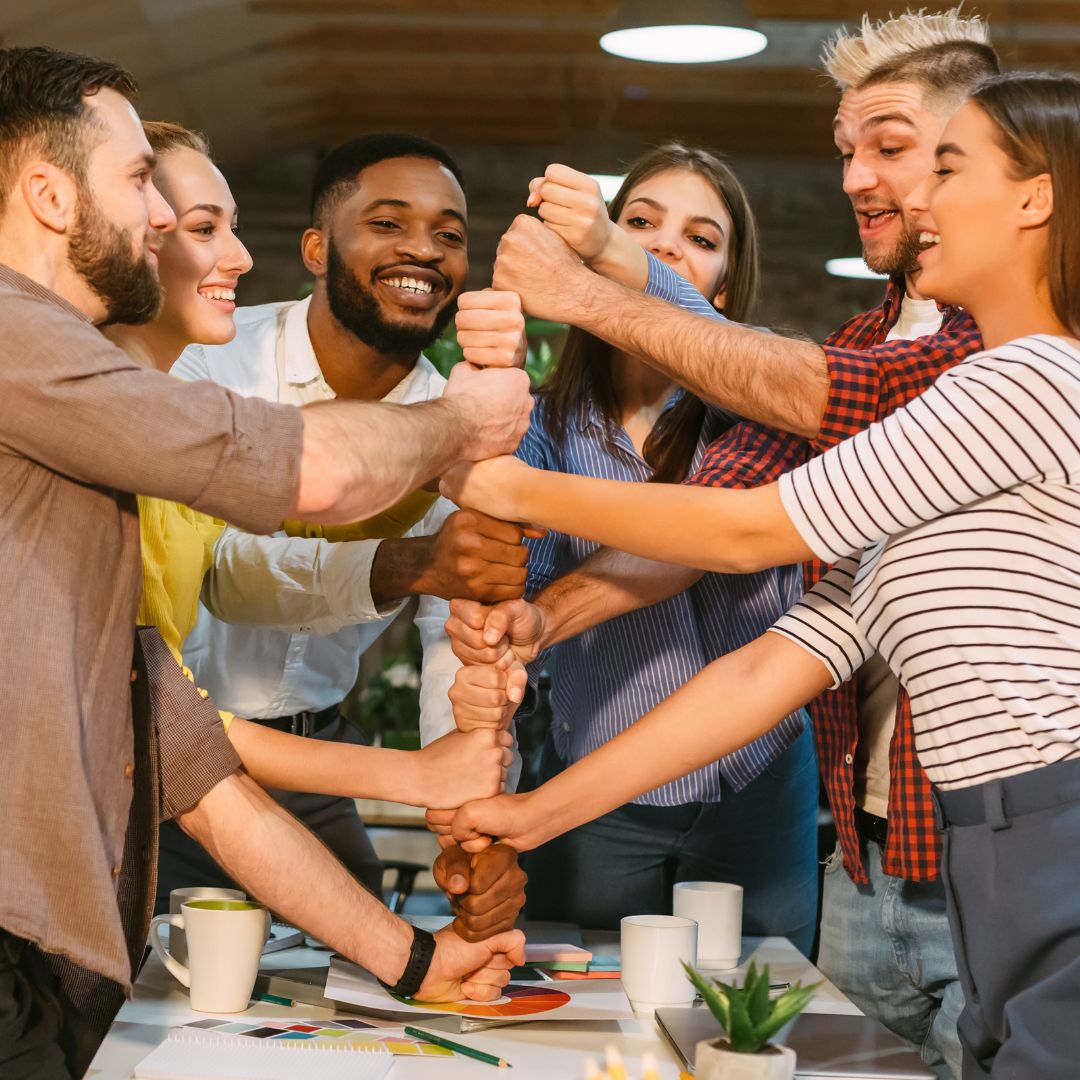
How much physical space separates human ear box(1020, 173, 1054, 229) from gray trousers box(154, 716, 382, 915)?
1491 millimetres

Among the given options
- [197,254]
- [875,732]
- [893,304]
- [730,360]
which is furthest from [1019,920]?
[197,254]

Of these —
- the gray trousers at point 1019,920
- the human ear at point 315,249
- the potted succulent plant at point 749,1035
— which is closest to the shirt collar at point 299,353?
the human ear at point 315,249

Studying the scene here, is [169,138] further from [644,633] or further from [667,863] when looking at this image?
[667,863]

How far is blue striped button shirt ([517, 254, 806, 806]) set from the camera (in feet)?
7.55

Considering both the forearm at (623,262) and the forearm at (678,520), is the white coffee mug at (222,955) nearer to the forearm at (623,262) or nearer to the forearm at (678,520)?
the forearm at (678,520)

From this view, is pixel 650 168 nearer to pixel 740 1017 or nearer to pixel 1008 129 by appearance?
pixel 1008 129

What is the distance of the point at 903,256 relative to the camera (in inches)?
86.7

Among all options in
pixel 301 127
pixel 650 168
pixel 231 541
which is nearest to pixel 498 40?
pixel 301 127

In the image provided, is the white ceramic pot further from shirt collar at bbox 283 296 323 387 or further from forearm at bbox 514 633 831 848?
shirt collar at bbox 283 296 323 387

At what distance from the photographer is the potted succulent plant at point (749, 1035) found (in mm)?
1190

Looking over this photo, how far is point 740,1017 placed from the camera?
120 cm

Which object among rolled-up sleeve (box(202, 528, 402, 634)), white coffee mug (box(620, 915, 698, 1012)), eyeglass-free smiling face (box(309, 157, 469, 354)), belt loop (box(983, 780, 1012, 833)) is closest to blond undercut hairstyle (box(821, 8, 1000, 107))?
eyeglass-free smiling face (box(309, 157, 469, 354))

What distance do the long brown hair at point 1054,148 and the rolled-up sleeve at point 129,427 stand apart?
2.71 ft

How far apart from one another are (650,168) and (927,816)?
4.06 feet
